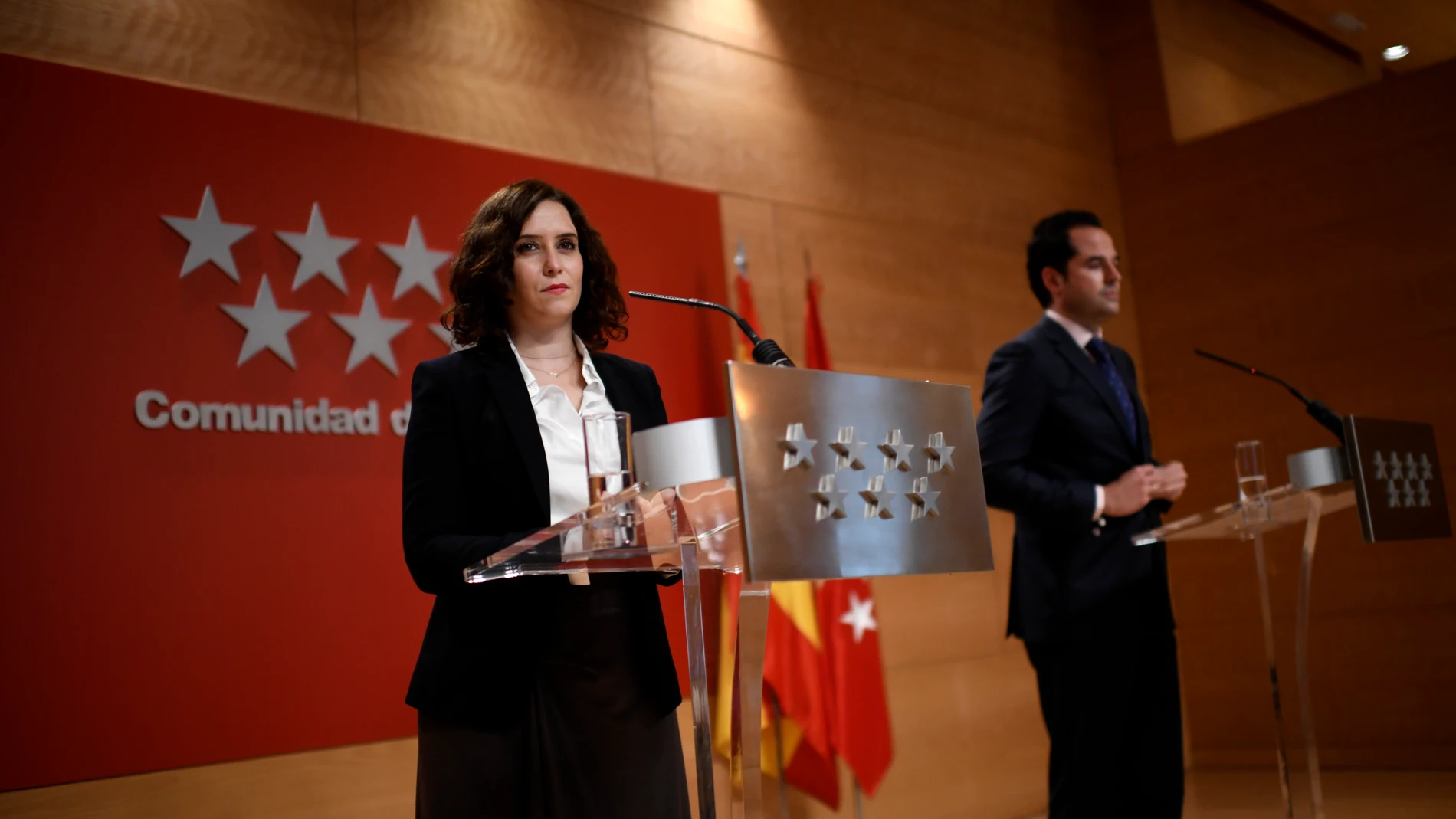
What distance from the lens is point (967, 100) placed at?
6145 mm

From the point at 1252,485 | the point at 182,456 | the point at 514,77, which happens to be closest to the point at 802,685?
the point at 1252,485

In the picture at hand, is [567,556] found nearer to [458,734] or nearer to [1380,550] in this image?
[458,734]

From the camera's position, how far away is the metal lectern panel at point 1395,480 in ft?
8.32

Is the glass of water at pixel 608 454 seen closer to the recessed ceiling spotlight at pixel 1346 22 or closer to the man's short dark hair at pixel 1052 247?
the man's short dark hair at pixel 1052 247

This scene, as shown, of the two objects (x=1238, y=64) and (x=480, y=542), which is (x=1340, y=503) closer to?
(x=480, y=542)

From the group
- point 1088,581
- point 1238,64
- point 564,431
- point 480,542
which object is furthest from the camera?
point 1238,64

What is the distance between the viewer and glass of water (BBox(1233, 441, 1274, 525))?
2.59m

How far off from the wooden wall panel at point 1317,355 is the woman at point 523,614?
15.6 feet

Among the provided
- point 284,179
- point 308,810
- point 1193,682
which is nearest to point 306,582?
point 308,810

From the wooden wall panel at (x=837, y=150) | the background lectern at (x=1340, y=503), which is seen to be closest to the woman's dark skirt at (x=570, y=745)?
the background lectern at (x=1340, y=503)

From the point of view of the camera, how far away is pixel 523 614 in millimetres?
1893

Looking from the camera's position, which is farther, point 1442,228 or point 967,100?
point 967,100

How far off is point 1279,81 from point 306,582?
6.11 meters

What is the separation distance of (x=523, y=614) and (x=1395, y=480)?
1915mm
